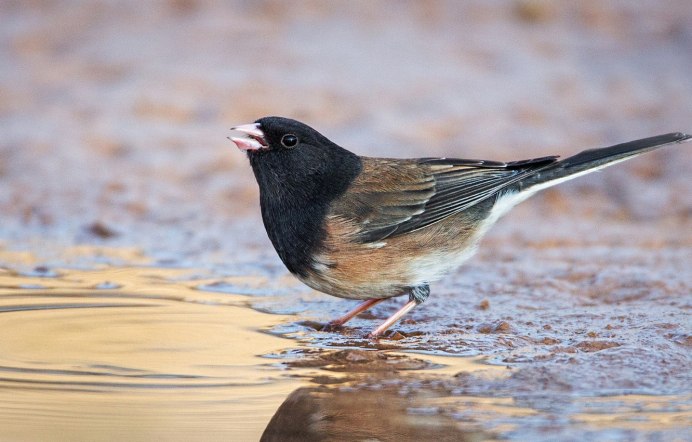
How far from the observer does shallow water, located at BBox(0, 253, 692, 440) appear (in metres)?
3.52

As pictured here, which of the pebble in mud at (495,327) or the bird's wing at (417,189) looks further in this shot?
the bird's wing at (417,189)

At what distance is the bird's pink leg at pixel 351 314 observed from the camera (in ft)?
17.0

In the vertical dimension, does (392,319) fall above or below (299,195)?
below

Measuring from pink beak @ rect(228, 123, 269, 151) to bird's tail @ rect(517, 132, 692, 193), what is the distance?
1.61 meters

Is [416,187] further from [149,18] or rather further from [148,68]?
[149,18]

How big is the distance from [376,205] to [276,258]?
1385 millimetres

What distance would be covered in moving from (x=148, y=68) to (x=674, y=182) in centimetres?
494

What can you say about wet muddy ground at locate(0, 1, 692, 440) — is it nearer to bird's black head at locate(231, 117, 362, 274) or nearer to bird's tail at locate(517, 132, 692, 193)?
bird's black head at locate(231, 117, 362, 274)

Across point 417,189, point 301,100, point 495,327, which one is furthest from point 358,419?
point 301,100

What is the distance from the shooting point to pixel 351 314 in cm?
529

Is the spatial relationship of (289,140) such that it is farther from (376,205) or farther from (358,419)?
(358,419)

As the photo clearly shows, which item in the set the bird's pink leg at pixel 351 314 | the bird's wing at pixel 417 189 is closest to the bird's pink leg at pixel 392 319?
the bird's pink leg at pixel 351 314

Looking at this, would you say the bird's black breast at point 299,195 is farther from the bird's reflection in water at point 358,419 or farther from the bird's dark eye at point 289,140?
the bird's reflection in water at point 358,419

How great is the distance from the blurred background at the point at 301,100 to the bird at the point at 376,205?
138 centimetres
